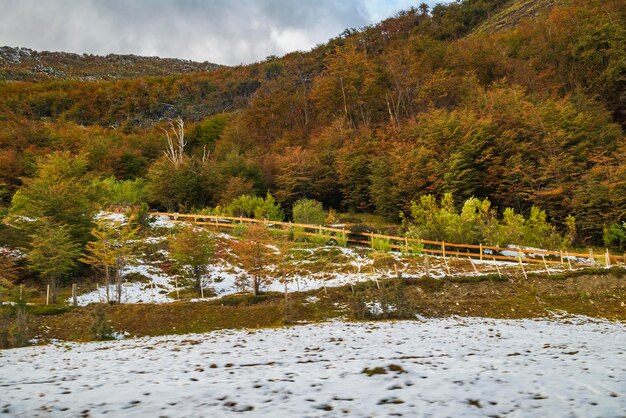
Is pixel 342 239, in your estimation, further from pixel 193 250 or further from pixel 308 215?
pixel 193 250

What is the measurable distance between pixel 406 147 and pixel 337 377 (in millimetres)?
35377

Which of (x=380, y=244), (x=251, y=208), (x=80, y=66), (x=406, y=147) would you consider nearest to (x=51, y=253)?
(x=251, y=208)

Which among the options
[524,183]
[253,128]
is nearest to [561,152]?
[524,183]

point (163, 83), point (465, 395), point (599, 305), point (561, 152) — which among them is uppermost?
point (163, 83)

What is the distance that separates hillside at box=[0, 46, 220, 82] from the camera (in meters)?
104

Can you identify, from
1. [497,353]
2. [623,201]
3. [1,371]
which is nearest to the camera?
[1,371]

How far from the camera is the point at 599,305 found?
14547 mm

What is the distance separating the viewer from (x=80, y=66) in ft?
411

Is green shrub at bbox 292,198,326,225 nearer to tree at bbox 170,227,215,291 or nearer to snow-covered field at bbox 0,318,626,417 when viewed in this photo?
tree at bbox 170,227,215,291

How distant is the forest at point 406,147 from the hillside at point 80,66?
49420mm

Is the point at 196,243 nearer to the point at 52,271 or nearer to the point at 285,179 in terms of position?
the point at 52,271

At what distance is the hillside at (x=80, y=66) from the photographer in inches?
4087

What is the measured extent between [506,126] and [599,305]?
2536 cm

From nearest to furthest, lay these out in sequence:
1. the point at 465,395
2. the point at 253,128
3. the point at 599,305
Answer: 1. the point at 465,395
2. the point at 599,305
3. the point at 253,128
